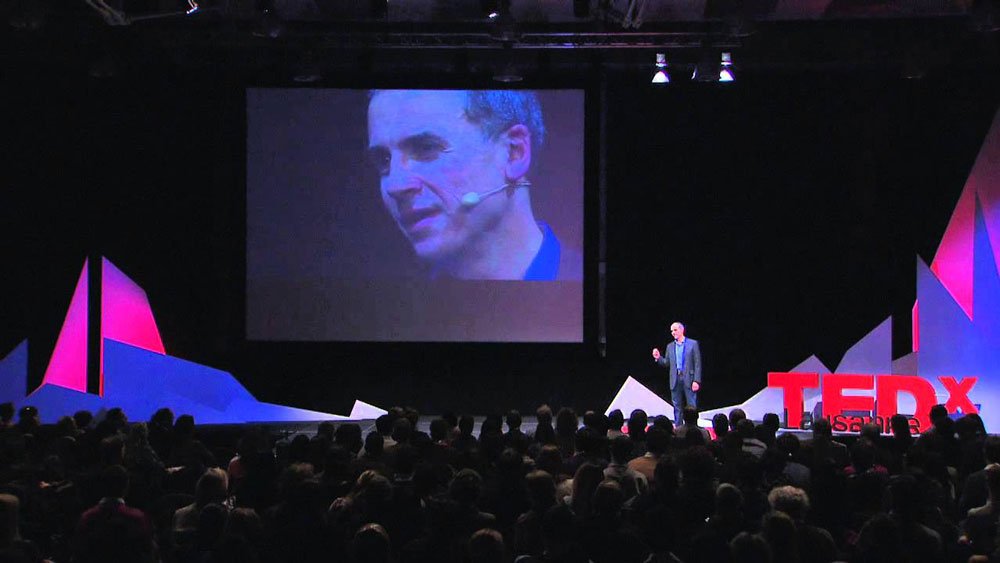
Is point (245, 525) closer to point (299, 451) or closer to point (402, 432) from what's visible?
Result: point (299, 451)

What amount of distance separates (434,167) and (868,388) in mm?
5259

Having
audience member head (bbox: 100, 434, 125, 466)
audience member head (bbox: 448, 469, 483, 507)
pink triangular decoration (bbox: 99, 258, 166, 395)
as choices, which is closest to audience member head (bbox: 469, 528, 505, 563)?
audience member head (bbox: 448, 469, 483, 507)

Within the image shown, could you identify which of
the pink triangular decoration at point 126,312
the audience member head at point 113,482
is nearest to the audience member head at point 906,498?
the audience member head at point 113,482

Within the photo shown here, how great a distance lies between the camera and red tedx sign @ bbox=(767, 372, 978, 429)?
10164 mm

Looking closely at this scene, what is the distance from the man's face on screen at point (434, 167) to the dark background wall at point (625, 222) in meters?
0.81

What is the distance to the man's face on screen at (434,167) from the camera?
36.9ft

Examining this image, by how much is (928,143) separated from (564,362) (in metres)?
4.86

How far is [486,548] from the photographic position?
3215mm

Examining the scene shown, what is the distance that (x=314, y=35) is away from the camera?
34.3 ft

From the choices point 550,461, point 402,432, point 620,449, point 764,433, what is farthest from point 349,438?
point 764,433

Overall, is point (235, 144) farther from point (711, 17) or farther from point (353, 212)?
point (711, 17)

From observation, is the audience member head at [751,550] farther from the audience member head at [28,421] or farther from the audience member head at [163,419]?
the audience member head at [28,421]

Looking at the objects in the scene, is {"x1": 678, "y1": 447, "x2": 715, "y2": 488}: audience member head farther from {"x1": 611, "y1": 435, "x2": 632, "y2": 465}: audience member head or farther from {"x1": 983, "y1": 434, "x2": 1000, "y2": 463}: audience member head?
{"x1": 983, "y1": 434, "x2": 1000, "y2": 463}: audience member head

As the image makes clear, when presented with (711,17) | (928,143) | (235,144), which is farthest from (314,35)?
(928,143)
